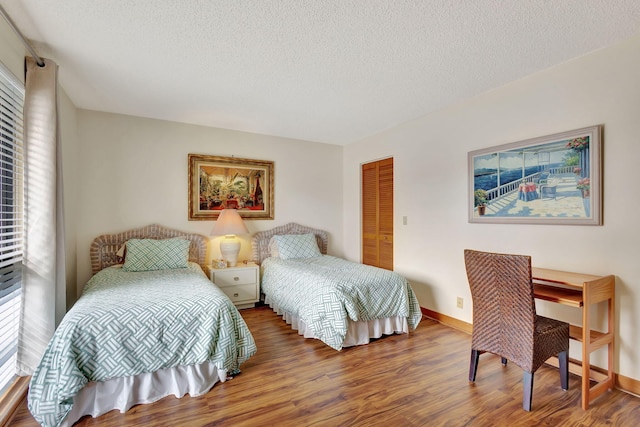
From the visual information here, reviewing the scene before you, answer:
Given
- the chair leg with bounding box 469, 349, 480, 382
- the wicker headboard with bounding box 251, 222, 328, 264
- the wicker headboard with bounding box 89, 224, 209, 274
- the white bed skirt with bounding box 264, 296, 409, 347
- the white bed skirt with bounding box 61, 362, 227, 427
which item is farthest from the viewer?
the wicker headboard with bounding box 251, 222, 328, 264

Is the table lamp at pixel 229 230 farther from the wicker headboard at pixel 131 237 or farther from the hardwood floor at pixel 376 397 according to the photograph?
the hardwood floor at pixel 376 397

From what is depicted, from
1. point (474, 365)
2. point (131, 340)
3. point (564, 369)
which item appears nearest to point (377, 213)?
point (474, 365)

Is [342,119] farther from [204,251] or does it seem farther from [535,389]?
[535,389]

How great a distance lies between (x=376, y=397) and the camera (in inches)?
80.9

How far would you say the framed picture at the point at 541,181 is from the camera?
2.25 meters

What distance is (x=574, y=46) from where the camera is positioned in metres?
2.17

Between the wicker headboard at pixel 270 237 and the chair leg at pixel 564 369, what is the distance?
3.11 m

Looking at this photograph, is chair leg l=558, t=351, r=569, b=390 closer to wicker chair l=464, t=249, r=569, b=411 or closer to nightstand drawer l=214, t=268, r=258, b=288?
wicker chair l=464, t=249, r=569, b=411

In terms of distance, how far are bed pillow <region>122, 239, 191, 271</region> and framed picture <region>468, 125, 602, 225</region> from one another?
311cm

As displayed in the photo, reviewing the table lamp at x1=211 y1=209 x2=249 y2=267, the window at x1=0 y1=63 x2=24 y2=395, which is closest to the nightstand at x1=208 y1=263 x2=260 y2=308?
the table lamp at x1=211 y1=209 x2=249 y2=267

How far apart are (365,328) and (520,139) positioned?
2.17m

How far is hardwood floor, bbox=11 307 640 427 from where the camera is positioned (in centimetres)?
182

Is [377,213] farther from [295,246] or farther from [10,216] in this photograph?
[10,216]

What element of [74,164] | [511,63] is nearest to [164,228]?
[74,164]
